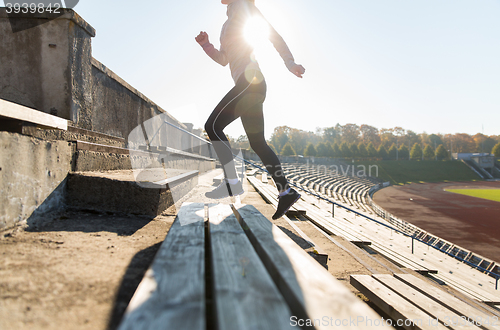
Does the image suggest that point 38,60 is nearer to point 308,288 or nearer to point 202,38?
point 202,38

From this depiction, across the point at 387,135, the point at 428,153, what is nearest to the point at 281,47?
the point at 428,153

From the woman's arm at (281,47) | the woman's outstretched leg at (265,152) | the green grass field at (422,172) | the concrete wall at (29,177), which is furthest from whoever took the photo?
the green grass field at (422,172)

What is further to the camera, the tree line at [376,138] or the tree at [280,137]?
A: the tree at [280,137]

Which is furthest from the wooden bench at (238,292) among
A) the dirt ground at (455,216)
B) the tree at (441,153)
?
the tree at (441,153)

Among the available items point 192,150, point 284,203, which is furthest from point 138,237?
point 192,150

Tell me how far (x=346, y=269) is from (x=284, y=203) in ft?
2.67

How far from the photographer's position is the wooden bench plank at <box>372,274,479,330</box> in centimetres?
151

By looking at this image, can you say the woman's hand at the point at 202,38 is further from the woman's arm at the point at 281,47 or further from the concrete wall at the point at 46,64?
the concrete wall at the point at 46,64

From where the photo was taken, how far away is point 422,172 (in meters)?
54.6

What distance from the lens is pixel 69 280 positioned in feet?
2.89

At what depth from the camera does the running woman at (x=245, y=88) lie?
6.67 feet

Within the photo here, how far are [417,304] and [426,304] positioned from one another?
12cm

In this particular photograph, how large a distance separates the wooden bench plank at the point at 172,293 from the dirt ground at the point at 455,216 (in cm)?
1746

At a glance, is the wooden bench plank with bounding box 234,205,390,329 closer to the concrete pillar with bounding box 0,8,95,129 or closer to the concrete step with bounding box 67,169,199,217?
the concrete step with bounding box 67,169,199,217
